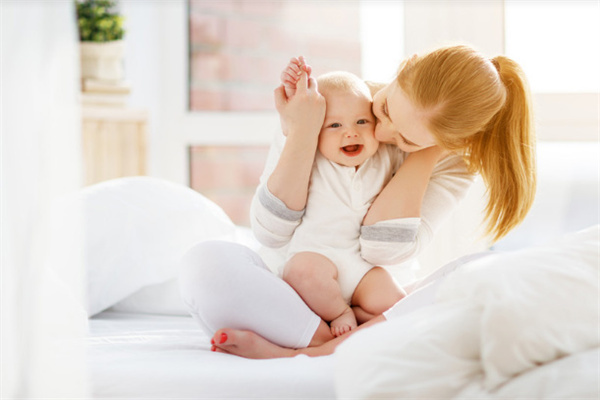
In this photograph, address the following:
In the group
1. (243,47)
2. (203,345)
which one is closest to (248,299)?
(203,345)

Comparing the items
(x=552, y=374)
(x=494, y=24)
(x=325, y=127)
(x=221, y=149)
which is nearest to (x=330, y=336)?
(x=325, y=127)

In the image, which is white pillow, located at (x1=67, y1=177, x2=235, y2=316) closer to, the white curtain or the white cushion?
the white cushion

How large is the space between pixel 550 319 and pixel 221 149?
184 cm

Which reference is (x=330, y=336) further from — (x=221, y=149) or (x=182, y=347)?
(x=221, y=149)

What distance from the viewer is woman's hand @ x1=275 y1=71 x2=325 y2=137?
103 centimetres

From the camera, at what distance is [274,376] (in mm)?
Answer: 772

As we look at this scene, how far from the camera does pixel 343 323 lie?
99cm

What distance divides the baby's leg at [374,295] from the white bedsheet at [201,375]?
19cm

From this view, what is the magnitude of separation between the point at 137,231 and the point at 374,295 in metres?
0.52

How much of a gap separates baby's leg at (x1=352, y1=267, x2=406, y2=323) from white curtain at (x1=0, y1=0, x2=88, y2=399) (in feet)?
1.57

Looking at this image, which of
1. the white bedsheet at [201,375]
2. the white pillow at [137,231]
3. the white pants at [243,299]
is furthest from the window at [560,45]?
the white bedsheet at [201,375]

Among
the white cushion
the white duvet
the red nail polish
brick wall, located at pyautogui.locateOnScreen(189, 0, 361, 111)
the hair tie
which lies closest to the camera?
the white duvet

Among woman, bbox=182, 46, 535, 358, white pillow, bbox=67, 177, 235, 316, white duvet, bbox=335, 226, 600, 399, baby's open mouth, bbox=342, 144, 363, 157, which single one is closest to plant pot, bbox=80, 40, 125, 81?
white pillow, bbox=67, 177, 235, 316

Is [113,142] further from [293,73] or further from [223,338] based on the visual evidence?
[223,338]
